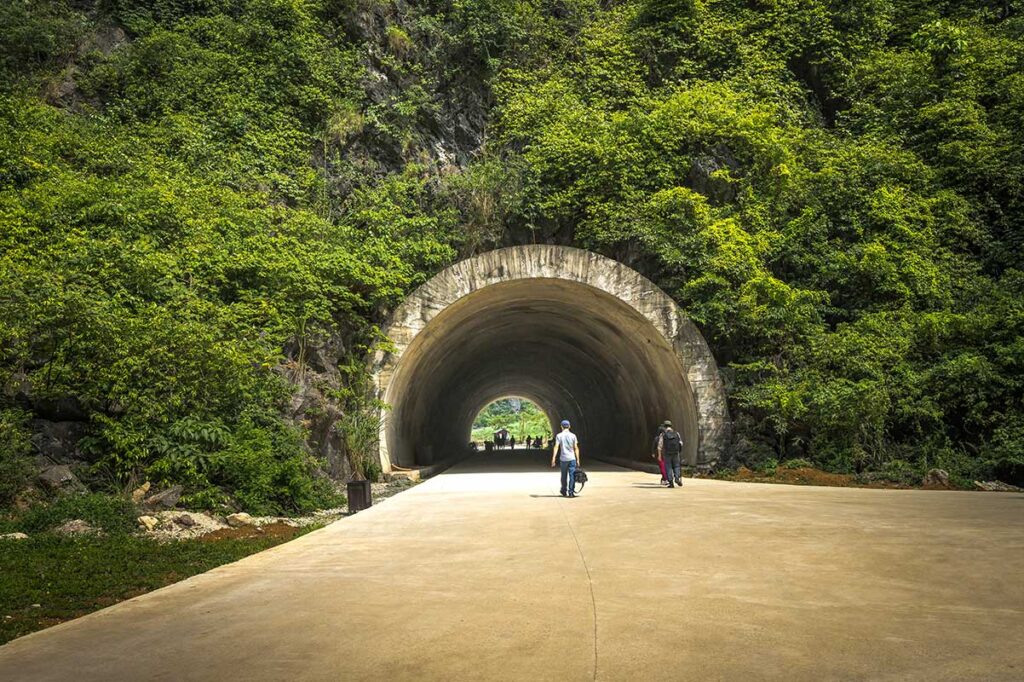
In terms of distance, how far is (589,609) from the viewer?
14.7ft

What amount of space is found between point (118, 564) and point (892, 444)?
13334 millimetres

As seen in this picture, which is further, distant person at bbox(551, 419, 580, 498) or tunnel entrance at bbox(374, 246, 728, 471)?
tunnel entrance at bbox(374, 246, 728, 471)

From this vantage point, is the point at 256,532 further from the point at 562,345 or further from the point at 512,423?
the point at 512,423

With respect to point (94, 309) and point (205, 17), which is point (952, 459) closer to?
point (94, 309)

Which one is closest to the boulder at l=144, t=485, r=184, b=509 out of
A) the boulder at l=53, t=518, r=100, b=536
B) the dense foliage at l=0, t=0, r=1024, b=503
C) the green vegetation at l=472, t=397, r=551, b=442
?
the dense foliage at l=0, t=0, r=1024, b=503

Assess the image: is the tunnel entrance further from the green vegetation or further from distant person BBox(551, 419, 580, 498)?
the green vegetation

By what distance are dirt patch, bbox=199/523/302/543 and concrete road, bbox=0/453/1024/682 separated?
3.31ft

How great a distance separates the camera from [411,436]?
2106 cm

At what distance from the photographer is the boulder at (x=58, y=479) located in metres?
9.28

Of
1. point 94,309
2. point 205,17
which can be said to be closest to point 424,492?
point 94,309

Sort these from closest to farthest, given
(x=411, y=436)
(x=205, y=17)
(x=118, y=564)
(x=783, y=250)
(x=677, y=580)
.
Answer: (x=677, y=580) → (x=118, y=564) → (x=783, y=250) → (x=205, y=17) → (x=411, y=436)

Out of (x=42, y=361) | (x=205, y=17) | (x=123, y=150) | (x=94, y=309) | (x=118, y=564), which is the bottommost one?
(x=118, y=564)

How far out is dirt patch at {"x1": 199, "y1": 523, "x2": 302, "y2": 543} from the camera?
8.21 metres

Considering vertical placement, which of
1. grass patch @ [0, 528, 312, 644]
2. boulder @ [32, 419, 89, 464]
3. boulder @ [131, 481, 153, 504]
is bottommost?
grass patch @ [0, 528, 312, 644]
